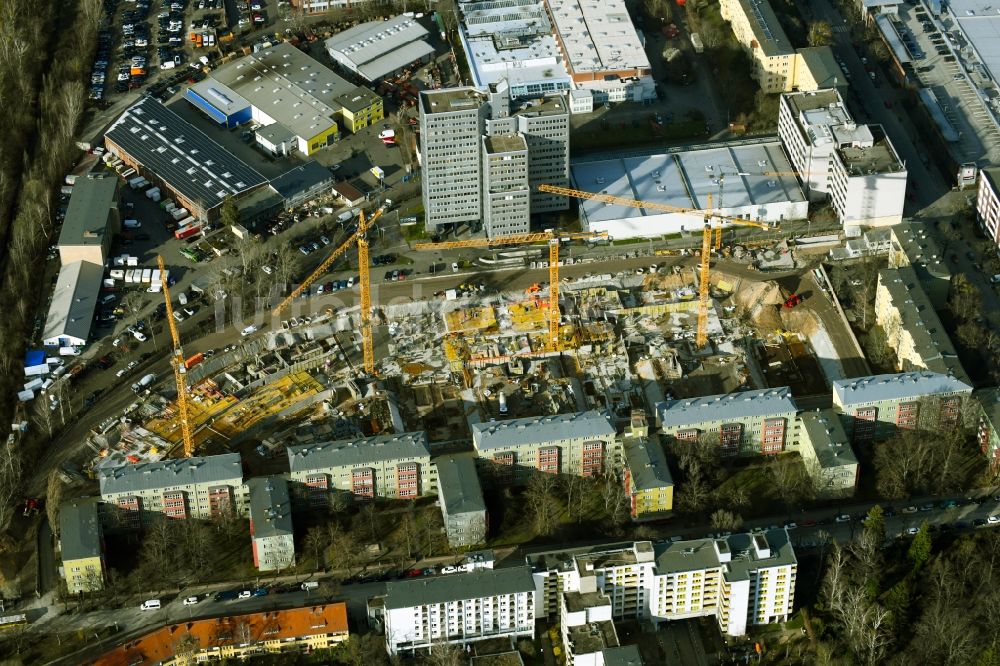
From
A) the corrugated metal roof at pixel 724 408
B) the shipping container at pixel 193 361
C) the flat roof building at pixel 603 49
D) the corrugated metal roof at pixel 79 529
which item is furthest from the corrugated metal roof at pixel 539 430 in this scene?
the flat roof building at pixel 603 49

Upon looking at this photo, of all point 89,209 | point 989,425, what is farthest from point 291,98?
point 989,425

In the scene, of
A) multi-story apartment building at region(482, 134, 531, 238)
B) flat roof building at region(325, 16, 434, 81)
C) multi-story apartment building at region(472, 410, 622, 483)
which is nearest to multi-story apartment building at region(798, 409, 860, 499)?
multi-story apartment building at region(472, 410, 622, 483)

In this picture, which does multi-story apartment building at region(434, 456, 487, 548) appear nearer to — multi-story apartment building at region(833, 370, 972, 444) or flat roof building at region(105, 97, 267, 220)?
multi-story apartment building at region(833, 370, 972, 444)

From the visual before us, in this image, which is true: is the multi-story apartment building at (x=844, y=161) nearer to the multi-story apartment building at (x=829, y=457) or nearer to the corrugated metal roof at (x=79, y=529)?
the multi-story apartment building at (x=829, y=457)

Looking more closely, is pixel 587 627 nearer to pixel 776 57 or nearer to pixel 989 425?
pixel 989 425

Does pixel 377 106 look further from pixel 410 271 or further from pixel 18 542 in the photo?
pixel 18 542

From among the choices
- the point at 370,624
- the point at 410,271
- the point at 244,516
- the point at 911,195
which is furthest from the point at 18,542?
the point at 911,195
